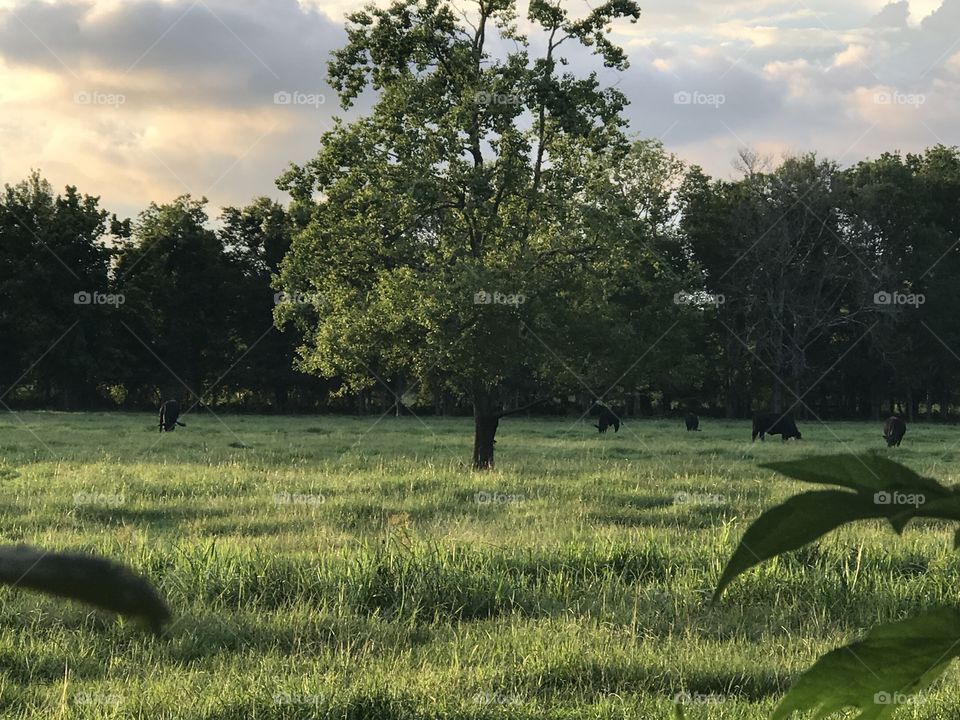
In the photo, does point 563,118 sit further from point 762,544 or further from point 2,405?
point 2,405

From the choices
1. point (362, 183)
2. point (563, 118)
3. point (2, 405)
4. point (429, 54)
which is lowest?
point (2, 405)

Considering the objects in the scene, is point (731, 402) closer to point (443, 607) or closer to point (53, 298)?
point (53, 298)

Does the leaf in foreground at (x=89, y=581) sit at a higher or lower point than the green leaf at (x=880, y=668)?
higher

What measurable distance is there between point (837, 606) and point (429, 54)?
15.9 m

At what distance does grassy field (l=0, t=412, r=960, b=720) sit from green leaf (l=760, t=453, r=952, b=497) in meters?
1.38

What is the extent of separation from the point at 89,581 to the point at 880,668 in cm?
48

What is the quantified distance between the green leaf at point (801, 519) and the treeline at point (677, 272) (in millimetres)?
47254

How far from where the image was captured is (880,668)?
0.61 meters

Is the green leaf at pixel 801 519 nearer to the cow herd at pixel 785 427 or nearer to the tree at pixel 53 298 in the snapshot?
the cow herd at pixel 785 427

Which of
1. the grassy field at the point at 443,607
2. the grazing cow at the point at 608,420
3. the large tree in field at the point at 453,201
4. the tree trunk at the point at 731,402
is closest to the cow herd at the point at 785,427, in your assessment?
the grazing cow at the point at 608,420

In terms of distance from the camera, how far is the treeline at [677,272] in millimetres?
53594

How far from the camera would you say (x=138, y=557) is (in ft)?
28.6

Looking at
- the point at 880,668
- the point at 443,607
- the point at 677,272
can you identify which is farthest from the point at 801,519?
the point at 677,272

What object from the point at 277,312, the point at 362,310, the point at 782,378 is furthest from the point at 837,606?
the point at 782,378
